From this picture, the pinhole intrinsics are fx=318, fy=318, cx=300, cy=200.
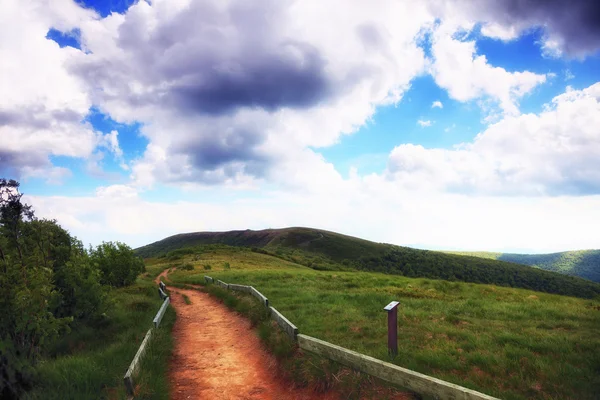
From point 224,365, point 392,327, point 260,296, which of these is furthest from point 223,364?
point 392,327

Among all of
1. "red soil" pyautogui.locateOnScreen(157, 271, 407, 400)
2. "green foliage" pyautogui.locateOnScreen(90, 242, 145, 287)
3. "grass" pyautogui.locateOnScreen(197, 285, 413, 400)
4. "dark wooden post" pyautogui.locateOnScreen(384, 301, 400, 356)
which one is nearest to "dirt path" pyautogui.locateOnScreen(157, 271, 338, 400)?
"red soil" pyautogui.locateOnScreen(157, 271, 407, 400)

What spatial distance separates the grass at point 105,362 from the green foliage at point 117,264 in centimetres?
1316

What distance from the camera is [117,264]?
26688 millimetres

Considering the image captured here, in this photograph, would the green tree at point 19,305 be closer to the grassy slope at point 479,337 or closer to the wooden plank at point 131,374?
the wooden plank at point 131,374

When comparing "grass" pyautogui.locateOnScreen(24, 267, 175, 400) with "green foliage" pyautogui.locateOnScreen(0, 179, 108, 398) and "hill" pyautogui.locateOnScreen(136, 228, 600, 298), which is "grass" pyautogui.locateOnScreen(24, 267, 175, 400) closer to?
"green foliage" pyautogui.locateOnScreen(0, 179, 108, 398)

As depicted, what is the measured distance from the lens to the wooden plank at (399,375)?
564 centimetres

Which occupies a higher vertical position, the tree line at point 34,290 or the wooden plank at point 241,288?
the tree line at point 34,290

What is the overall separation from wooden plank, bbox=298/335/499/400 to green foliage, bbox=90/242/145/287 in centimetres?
2337

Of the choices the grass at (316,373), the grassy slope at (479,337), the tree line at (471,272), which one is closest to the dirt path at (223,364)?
the grass at (316,373)

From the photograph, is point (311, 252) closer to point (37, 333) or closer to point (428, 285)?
point (428, 285)

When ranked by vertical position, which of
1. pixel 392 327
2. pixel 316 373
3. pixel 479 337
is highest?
pixel 392 327

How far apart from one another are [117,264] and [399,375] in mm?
26632

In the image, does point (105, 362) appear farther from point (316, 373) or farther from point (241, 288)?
point (241, 288)

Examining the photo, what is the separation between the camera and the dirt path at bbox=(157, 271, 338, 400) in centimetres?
820
